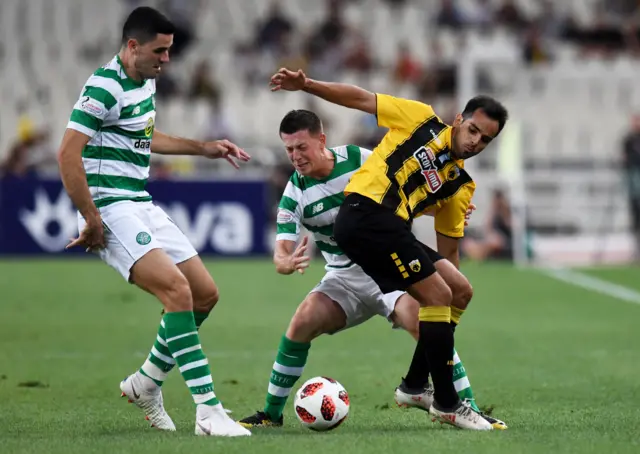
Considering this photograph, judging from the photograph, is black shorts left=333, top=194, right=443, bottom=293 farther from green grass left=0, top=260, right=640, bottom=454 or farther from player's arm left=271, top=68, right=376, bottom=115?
green grass left=0, top=260, right=640, bottom=454

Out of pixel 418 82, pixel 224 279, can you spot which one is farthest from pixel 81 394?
pixel 418 82

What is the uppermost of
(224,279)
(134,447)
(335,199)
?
(335,199)

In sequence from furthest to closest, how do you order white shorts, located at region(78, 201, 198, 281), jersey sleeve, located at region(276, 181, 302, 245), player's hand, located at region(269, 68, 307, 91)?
jersey sleeve, located at region(276, 181, 302, 245)
player's hand, located at region(269, 68, 307, 91)
white shorts, located at region(78, 201, 198, 281)

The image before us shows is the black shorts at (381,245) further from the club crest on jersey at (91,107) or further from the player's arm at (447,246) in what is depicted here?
the club crest on jersey at (91,107)

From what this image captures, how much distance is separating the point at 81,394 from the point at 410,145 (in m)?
3.19

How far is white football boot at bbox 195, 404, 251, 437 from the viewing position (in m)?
6.81

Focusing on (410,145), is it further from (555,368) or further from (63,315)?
(63,315)

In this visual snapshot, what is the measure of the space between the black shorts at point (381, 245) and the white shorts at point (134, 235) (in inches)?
38.1

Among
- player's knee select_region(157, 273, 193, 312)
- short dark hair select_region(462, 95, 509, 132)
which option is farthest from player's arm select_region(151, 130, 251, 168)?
short dark hair select_region(462, 95, 509, 132)

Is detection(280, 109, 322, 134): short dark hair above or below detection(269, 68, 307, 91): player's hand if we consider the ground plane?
below

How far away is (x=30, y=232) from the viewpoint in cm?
2097

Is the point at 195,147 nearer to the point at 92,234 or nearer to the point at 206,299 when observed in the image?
the point at 206,299

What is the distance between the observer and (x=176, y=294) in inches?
276

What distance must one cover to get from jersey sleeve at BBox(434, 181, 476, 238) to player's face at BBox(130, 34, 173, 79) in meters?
1.87
